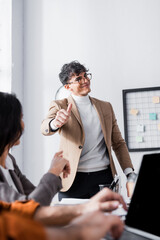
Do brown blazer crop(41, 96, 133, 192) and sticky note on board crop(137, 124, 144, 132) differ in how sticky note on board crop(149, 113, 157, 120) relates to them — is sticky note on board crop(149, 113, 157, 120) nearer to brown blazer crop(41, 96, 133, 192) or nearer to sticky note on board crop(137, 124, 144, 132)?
sticky note on board crop(137, 124, 144, 132)

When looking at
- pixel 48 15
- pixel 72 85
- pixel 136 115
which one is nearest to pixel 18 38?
pixel 48 15

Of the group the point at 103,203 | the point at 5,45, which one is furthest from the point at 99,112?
the point at 5,45

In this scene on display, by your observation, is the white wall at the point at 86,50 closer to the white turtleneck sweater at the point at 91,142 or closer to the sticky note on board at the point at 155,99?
the sticky note on board at the point at 155,99

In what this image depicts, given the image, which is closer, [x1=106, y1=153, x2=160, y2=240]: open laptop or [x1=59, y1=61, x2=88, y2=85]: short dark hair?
[x1=106, y1=153, x2=160, y2=240]: open laptop

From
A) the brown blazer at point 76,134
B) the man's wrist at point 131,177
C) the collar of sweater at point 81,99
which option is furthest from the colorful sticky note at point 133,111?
the man's wrist at point 131,177

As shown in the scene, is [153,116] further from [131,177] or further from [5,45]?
[5,45]

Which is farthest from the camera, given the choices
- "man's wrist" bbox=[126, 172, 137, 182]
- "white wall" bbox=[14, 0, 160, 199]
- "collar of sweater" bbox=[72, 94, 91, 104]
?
"white wall" bbox=[14, 0, 160, 199]

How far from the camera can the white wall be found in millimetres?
2998

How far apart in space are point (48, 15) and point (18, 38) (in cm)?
46

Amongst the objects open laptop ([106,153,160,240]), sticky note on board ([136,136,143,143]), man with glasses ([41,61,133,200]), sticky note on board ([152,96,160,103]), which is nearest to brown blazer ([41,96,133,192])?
man with glasses ([41,61,133,200])

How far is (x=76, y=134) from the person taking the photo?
77.9 inches

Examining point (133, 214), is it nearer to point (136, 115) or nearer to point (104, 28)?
point (136, 115)

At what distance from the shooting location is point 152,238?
0.84 metres

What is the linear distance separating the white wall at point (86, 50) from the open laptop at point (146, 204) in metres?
2.05
